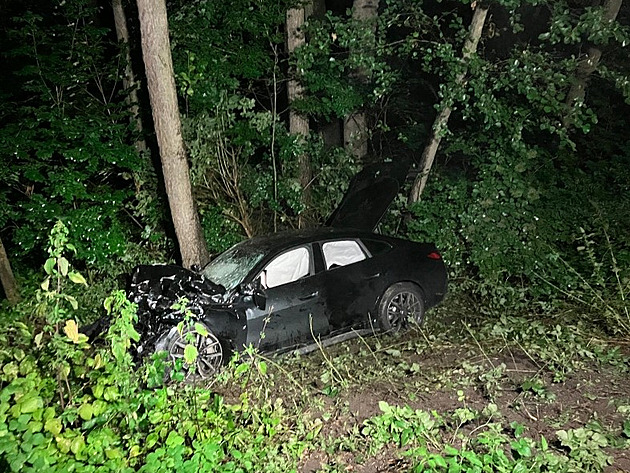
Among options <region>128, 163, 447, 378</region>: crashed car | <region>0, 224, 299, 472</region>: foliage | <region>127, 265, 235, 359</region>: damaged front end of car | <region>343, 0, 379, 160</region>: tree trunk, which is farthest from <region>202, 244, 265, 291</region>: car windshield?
<region>343, 0, 379, 160</region>: tree trunk

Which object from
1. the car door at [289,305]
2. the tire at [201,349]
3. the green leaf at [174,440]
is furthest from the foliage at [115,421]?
the car door at [289,305]

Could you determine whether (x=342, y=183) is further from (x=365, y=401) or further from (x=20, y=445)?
(x=20, y=445)

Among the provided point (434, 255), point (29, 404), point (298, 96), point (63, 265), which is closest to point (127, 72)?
point (298, 96)

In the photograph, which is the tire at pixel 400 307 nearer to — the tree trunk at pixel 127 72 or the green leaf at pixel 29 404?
the green leaf at pixel 29 404

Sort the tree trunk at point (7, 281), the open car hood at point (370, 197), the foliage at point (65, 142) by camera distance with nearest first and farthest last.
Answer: the foliage at point (65, 142)
the open car hood at point (370, 197)
the tree trunk at point (7, 281)

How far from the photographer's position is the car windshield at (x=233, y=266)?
6.50 metres

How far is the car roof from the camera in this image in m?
6.71

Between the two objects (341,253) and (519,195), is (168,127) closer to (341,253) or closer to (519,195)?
(341,253)

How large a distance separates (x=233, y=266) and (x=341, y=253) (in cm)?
145

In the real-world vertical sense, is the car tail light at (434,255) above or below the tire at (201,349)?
above

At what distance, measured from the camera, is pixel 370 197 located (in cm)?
879

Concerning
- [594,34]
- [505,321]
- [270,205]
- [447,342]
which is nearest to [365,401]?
[447,342]

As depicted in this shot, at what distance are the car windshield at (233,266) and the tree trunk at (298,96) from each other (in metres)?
3.93

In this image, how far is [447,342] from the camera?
664 cm
